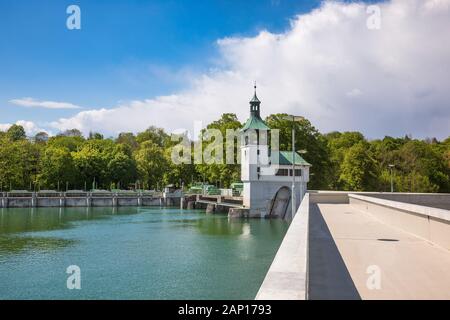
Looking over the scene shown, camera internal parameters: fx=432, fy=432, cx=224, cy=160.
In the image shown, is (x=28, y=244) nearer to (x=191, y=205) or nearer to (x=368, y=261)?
(x=368, y=261)

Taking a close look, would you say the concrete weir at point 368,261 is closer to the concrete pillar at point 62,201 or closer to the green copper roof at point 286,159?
the green copper roof at point 286,159

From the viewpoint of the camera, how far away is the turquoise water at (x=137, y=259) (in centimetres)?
1886

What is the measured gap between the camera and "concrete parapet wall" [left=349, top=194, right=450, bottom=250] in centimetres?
1107

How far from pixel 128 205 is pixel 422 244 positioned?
7112 centimetres

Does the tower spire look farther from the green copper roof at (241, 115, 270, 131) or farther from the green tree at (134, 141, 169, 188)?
the green tree at (134, 141, 169, 188)

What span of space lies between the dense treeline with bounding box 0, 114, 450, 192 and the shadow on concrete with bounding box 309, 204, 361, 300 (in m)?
50.0

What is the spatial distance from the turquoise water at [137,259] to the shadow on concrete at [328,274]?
23.3 ft

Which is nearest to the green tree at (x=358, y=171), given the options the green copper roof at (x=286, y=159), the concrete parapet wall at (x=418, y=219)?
the green copper roof at (x=286, y=159)

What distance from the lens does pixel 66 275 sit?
2205cm

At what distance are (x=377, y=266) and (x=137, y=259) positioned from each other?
19756mm

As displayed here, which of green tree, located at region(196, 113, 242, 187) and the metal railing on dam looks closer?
green tree, located at region(196, 113, 242, 187)

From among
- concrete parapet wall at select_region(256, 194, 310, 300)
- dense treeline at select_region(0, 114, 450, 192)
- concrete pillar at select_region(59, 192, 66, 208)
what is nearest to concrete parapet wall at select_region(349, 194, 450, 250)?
concrete parapet wall at select_region(256, 194, 310, 300)

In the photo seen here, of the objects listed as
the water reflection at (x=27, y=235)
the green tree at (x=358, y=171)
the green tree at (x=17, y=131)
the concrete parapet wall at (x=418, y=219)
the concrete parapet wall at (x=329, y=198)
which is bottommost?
the water reflection at (x=27, y=235)

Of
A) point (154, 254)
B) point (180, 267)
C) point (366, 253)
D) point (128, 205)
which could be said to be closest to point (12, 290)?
point (180, 267)
